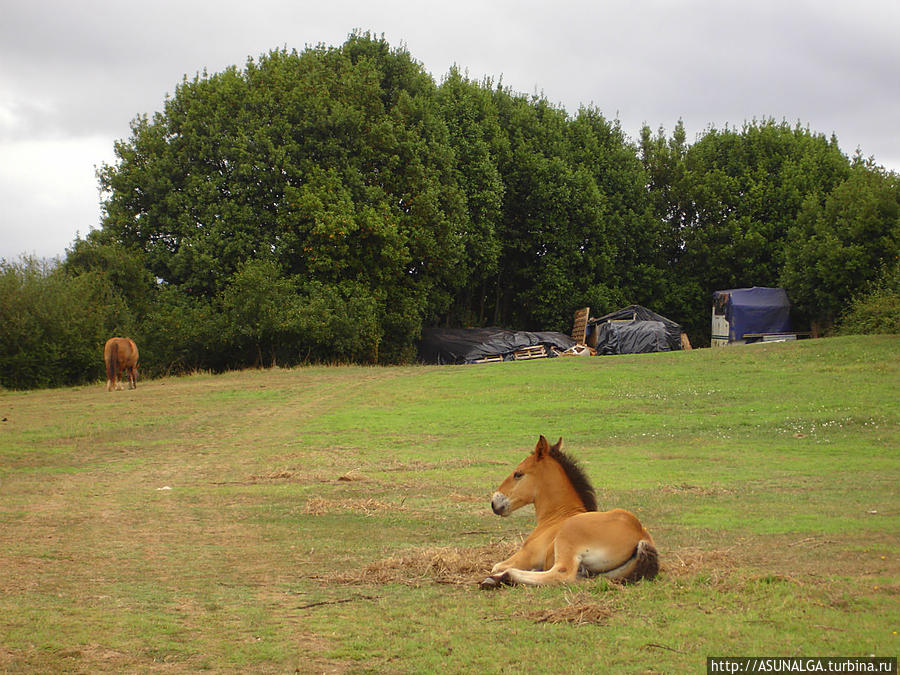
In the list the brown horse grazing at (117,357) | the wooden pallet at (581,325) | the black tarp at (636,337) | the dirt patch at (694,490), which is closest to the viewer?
the dirt patch at (694,490)

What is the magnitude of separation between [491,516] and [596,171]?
170 feet

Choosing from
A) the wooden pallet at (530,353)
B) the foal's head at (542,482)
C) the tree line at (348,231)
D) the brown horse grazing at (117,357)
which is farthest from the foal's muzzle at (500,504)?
the wooden pallet at (530,353)

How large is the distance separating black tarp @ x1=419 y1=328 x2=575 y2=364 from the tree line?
1.39 metres

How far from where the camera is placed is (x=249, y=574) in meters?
8.83

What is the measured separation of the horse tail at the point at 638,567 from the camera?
7.48 m

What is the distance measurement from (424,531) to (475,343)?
3852cm

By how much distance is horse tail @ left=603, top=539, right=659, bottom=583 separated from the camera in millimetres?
7484

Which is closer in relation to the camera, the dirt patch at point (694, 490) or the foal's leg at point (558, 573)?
the foal's leg at point (558, 573)

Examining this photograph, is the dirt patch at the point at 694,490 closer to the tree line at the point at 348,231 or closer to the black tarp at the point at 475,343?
the tree line at the point at 348,231

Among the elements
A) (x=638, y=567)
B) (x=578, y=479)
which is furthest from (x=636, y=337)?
(x=638, y=567)

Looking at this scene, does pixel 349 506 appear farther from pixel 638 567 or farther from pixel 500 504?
pixel 638 567

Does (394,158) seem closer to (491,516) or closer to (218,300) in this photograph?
(218,300)

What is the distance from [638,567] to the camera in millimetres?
7500

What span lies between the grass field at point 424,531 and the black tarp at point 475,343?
67.2 ft
